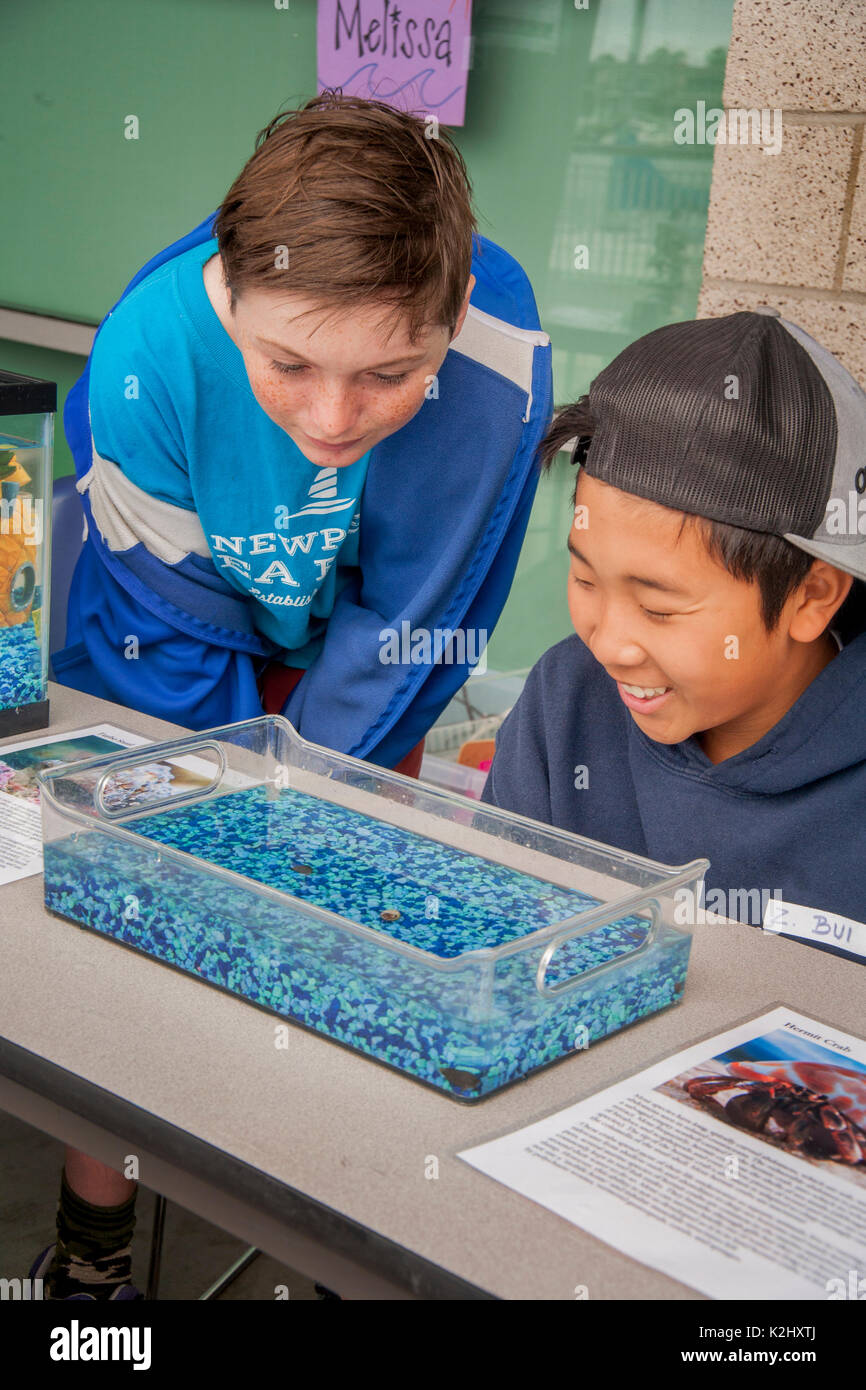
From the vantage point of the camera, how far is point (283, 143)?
1250mm

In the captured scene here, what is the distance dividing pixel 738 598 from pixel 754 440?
122 mm

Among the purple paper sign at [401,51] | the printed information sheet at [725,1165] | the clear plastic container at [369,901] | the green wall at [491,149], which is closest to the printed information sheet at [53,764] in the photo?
the clear plastic container at [369,901]

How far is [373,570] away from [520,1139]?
38.5 inches

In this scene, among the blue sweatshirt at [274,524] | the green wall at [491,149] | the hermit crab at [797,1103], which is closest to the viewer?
the hermit crab at [797,1103]

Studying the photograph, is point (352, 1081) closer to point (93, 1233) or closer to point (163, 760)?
point (163, 760)

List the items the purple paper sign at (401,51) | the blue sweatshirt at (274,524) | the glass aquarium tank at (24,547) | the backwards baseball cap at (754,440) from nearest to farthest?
the backwards baseball cap at (754,440), the glass aquarium tank at (24,547), the blue sweatshirt at (274,524), the purple paper sign at (401,51)

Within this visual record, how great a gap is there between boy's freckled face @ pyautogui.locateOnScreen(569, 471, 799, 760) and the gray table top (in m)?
0.20

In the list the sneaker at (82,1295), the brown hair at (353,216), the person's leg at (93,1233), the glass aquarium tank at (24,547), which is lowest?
the sneaker at (82,1295)

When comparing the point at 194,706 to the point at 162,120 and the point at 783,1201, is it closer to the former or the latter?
the point at 783,1201

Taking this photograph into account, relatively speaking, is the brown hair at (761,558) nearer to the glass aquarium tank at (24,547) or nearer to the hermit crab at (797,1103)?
the hermit crab at (797,1103)

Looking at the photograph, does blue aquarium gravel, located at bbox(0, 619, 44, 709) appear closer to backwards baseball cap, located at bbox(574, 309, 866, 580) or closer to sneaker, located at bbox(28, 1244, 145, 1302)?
sneaker, located at bbox(28, 1244, 145, 1302)

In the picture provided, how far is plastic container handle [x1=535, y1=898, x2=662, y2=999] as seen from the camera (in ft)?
2.76

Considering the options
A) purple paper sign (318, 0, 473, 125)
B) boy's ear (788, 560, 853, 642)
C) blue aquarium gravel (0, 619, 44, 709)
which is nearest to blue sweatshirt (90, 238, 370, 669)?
blue aquarium gravel (0, 619, 44, 709)

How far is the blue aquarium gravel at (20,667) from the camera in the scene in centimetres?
143
